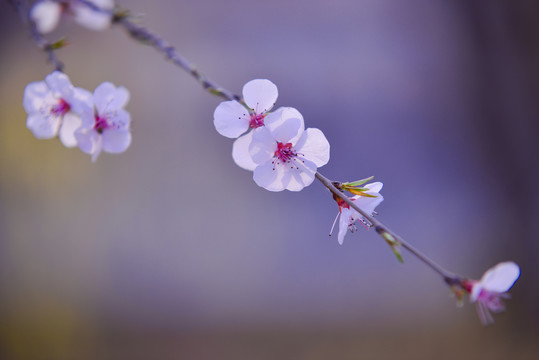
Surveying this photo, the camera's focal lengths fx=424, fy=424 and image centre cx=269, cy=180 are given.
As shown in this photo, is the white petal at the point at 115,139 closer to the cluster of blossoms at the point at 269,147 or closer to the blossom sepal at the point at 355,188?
the cluster of blossoms at the point at 269,147

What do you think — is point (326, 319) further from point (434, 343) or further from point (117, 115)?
point (117, 115)

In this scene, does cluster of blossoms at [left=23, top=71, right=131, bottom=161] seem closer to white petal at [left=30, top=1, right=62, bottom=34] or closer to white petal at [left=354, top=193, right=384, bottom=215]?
white petal at [left=30, top=1, right=62, bottom=34]

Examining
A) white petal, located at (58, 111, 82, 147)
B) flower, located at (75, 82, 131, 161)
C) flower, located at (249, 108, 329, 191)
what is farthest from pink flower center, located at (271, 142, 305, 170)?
white petal, located at (58, 111, 82, 147)

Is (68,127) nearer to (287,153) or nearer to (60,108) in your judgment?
(60,108)

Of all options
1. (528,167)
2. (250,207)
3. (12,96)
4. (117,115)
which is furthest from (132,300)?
(528,167)

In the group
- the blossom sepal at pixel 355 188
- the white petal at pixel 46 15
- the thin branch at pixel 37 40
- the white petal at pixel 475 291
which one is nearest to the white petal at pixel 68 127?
the thin branch at pixel 37 40

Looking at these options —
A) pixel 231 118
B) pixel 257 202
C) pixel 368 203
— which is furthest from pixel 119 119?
pixel 257 202

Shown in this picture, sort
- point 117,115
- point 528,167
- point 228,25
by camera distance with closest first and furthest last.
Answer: point 117,115
point 228,25
point 528,167
